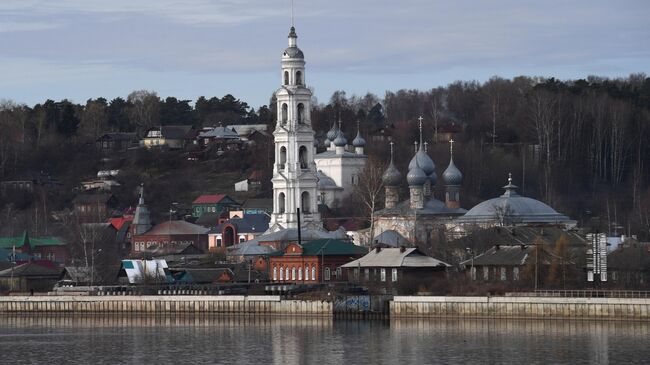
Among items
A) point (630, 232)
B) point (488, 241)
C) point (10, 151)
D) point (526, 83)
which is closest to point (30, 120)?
point (10, 151)

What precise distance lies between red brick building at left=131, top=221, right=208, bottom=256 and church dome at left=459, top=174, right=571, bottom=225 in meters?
22.7

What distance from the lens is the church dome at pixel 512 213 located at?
9638 centimetres

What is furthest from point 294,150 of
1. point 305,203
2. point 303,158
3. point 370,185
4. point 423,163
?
point 370,185

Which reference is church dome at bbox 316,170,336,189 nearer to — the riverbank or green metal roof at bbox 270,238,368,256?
green metal roof at bbox 270,238,368,256

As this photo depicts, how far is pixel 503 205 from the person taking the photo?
98062mm

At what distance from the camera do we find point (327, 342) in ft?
214

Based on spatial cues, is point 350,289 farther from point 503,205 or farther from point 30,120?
point 30,120

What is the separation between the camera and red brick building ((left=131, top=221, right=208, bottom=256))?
116m

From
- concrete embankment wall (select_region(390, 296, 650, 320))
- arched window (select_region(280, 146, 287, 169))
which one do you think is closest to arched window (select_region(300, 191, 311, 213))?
arched window (select_region(280, 146, 287, 169))

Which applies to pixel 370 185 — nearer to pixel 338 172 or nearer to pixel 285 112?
pixel 338 172

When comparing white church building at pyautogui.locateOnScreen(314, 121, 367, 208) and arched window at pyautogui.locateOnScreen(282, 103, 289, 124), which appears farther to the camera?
white church building at pyautogui.locateOnScreen(314, 121, 367, 208)

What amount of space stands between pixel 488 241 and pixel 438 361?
2792 cm

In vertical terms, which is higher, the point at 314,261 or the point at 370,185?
the point at 370,185

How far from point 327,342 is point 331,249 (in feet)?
76.9
